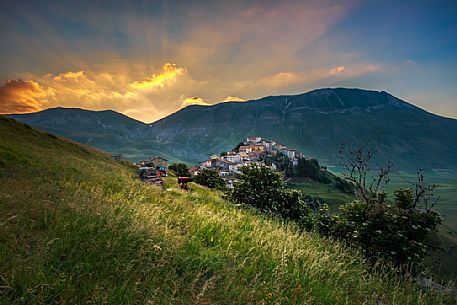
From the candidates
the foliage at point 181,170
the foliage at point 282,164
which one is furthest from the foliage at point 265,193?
the foliage at point 282,164

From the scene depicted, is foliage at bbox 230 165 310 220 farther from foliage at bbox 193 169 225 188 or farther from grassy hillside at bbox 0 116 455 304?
foliage at bbox 193 169 225 188

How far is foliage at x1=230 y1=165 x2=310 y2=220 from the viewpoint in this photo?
21.1 m

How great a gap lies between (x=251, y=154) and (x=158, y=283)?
191029 mm

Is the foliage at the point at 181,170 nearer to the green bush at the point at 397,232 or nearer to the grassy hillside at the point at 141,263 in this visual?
the green bush at the point at 397,232

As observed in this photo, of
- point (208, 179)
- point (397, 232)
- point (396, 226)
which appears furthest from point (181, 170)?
point (397, 232)

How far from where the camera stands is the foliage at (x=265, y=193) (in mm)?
21100

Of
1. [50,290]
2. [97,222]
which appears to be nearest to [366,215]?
[97,222]

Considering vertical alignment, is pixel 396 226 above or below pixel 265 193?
above

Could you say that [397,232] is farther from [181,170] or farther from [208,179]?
[181,170]

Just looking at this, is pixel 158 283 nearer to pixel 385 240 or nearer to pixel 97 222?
pixel 97 222

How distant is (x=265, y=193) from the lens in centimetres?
2105

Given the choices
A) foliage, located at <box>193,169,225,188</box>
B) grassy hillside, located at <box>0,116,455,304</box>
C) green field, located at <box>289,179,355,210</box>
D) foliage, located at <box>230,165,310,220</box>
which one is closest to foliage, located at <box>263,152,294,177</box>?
green field, located at <box>289,179,355,210</box>

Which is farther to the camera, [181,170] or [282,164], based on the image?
[282,164]

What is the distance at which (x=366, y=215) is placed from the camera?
44.1 ft
